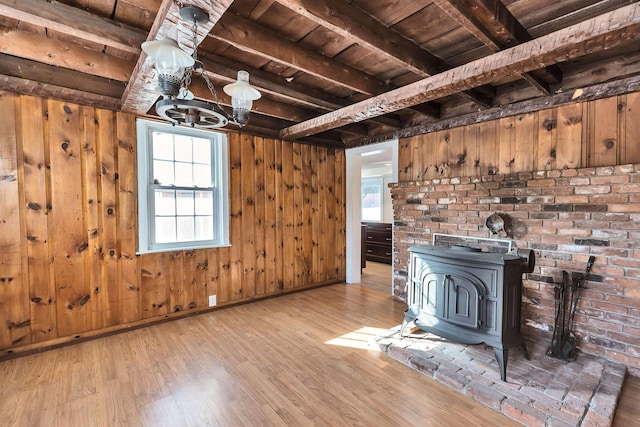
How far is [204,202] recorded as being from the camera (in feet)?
11.7

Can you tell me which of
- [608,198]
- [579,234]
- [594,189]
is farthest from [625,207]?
[579,234]

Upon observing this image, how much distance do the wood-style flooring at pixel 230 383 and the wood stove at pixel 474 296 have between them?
1.63 feet

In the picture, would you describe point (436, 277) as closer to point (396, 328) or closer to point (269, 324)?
point (396, 328)

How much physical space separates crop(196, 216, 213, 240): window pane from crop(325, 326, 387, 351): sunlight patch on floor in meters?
1.94

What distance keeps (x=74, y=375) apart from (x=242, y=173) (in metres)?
2.53

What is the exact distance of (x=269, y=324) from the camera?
3.23m


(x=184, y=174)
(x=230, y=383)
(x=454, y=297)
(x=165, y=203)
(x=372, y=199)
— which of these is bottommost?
(x=230, y=383)

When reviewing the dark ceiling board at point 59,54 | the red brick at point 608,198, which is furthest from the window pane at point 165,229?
the red brick at point 608,198

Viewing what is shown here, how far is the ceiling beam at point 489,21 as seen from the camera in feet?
5.25

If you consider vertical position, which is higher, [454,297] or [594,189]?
[594,189]

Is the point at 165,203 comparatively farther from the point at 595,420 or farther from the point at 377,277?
the point at 595,420

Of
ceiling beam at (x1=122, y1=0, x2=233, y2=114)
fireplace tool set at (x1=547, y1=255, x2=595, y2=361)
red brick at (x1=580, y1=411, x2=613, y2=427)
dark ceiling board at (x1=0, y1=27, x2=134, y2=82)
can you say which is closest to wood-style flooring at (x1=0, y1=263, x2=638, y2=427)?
red brick at (x1=580, y1=411, x2=613, y2=427)

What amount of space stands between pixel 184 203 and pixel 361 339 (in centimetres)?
249

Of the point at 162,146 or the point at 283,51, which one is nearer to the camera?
the point at 283,51
